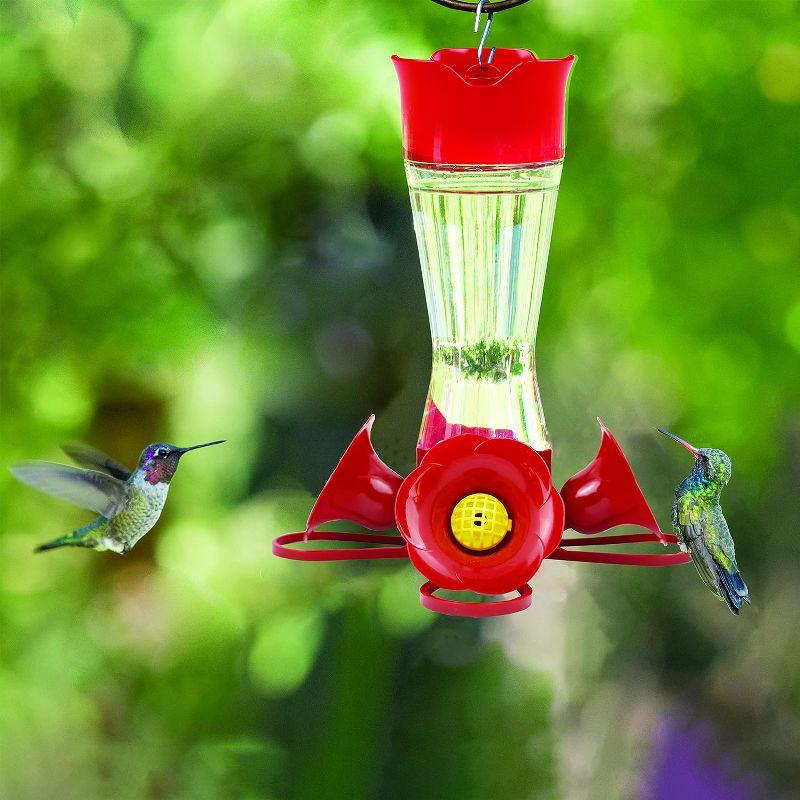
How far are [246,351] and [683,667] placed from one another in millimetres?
1791

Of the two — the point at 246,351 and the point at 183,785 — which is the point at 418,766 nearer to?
the point at 183,785

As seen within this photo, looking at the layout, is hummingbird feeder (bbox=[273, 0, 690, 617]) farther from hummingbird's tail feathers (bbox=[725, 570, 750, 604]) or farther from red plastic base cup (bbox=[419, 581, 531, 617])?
hummingbird's tail feathers (bbox=[725, 570, 750, 604])

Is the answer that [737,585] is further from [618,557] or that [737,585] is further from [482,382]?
[482,382]

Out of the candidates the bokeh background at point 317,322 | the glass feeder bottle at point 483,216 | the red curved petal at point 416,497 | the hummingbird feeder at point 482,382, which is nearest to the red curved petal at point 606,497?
the hummingbird feeder at point 482,382

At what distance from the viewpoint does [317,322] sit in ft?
10.8

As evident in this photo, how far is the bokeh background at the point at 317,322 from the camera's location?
3.09 metres

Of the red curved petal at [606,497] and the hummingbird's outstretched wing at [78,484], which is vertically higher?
the red curved petal at [606,497]

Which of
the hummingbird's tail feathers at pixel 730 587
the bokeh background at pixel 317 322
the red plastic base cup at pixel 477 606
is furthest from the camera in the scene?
the bokeh background at pixel 317 322

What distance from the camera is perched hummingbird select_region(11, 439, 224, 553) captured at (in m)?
1.99

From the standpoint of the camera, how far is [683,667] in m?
3.58

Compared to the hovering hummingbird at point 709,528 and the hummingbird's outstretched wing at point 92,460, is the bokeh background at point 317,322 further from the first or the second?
the hovering hummingbird at point 709,528

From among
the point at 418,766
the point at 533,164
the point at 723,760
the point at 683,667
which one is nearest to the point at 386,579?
the point at 418,766

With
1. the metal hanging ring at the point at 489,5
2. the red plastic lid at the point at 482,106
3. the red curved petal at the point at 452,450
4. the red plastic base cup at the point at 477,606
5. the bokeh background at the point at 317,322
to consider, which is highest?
the metal hanging ring at the point at 489,5

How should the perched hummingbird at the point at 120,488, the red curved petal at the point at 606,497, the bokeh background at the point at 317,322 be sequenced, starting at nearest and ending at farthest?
1. the red curved petal at the point at 606,497
2. the perched hummingbird at the point at 120,488
3. the bokeh background at the point at 317,322
